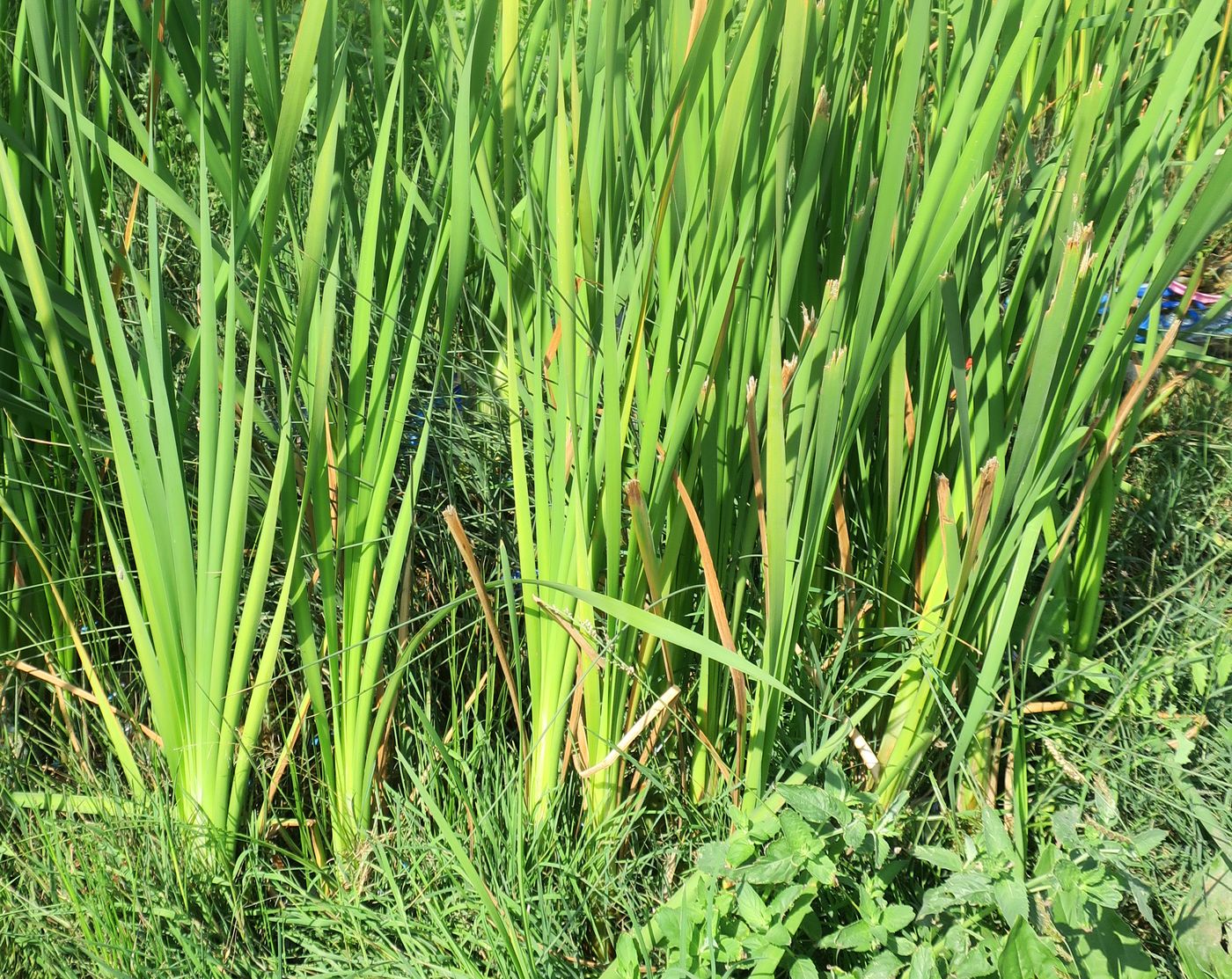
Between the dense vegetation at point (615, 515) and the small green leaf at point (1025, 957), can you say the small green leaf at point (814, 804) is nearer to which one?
the dense vegetation at point (615, 515)

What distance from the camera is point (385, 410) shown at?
39.9 inches

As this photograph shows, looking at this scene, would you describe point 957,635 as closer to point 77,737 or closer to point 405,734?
point 405,734

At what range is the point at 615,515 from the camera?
943 mm

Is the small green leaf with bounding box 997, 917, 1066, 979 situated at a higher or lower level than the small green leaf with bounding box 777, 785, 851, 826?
lower

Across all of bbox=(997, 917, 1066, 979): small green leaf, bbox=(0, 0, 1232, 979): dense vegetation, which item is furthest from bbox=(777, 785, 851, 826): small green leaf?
bbox=(997, 917, 1066, 979): small green leaf

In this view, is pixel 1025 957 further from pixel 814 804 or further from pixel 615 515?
pixel 615 515

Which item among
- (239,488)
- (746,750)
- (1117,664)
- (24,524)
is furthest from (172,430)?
(1117,664)

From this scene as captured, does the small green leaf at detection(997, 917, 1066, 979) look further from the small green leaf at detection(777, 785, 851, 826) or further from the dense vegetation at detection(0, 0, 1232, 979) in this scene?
the small green leaf at detection(777, 785, 851, 826)

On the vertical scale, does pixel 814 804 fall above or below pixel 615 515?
below

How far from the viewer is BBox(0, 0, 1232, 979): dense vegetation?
0.90 meters

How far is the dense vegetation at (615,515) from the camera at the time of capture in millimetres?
895

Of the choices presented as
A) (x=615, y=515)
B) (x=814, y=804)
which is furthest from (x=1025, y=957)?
(x=615, y=515)

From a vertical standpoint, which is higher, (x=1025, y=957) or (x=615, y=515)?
(x=615, y=515)

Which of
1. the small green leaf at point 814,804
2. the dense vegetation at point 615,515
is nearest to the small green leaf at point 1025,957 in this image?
the dense vegetation at point 615,515
